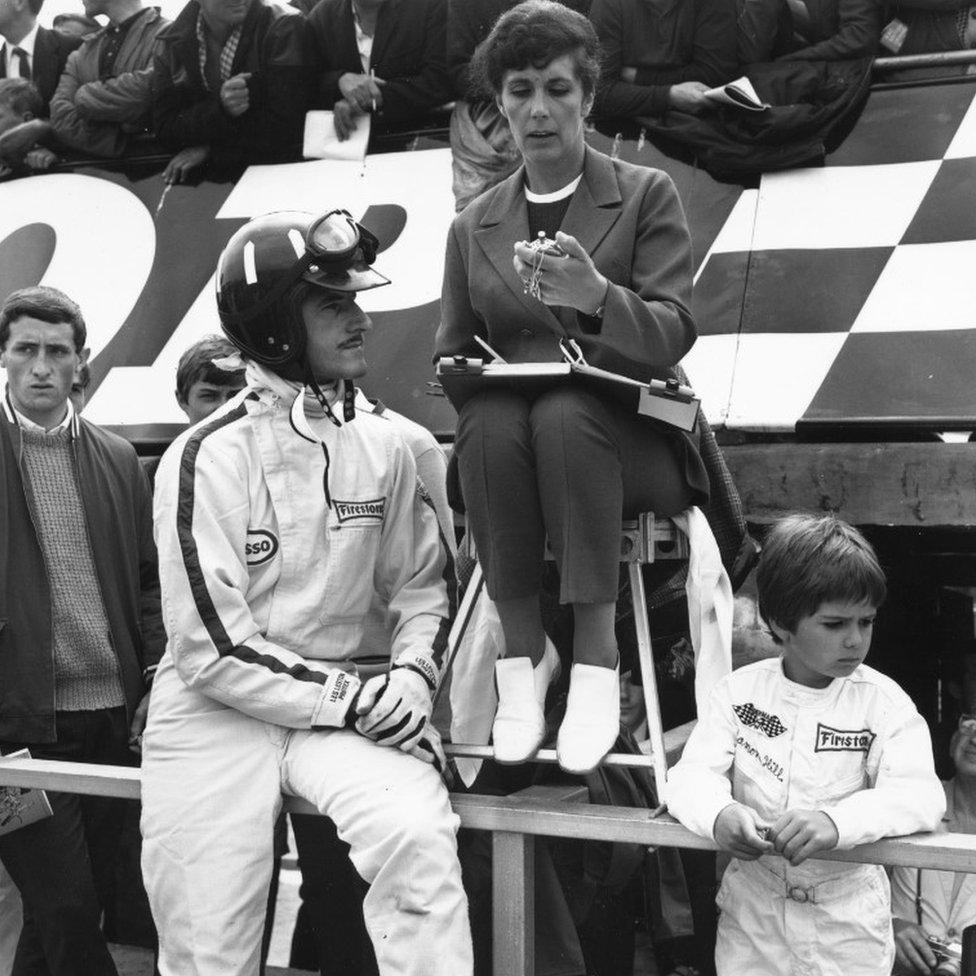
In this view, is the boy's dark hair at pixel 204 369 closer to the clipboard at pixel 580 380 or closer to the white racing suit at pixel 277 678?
the white racing suit at pixel 277 678

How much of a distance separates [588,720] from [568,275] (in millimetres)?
867

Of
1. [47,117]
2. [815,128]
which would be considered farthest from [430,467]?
[47,117]

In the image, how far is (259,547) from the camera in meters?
2.81

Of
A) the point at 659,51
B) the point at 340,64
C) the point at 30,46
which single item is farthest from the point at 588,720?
the point at 30,46

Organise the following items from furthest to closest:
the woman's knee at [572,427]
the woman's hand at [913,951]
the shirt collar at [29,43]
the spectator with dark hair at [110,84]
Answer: the shirt collar at [29,43] < the spectator with dark hair at [110,84] < the woman's hand at [913,951] < the woman's knee at [572,427]

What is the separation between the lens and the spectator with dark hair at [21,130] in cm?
608

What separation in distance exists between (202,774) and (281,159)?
3415 millimetres

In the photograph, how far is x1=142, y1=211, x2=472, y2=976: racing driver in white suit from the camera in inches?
100

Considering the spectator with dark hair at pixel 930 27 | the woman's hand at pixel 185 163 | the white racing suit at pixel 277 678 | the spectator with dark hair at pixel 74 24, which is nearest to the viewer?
the white racing suit at pixel 277 678

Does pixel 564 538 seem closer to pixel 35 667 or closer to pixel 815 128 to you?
pixel 35 667

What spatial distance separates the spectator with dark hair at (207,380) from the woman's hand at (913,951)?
94.9 inches

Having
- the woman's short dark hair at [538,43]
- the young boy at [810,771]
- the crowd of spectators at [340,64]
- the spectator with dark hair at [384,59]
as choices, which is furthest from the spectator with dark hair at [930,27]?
the young boy at [810,771]

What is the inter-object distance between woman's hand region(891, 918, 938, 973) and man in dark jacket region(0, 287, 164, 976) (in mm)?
1880

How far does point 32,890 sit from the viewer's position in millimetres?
3221
